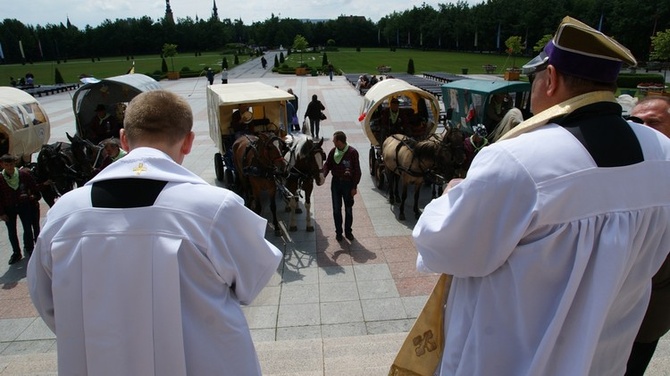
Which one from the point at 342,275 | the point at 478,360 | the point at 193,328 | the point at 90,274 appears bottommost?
the point at 342,275

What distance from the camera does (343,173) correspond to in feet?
26.1

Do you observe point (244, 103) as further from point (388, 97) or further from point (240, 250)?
point (240, 250)

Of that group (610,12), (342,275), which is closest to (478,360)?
(342,275)

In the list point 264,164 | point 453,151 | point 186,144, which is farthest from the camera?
point 453,151

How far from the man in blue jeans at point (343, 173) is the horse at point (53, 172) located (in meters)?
5.35

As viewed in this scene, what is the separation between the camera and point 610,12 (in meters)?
55.1

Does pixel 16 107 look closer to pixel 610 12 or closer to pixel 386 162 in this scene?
pixel 386 162

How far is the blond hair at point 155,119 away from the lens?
1.83 m

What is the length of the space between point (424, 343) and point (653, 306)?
152 centimetres

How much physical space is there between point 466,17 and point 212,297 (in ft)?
311

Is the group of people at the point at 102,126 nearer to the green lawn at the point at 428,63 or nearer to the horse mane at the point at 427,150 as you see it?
the horse mane at the point at 427,150

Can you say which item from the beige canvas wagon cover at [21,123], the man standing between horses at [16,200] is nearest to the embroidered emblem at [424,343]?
the man standing between horses at [16,200]

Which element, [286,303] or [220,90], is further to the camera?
[220,90]

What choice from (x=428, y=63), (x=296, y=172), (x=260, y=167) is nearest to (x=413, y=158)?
(x=296, y=172)
